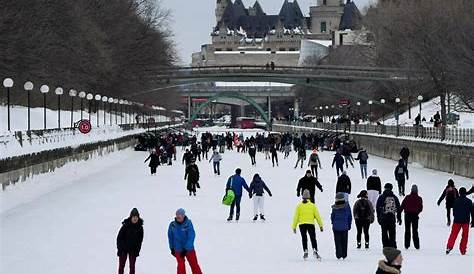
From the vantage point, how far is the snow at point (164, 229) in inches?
567

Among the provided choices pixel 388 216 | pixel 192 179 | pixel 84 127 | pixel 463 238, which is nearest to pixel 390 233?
pixel 388 216

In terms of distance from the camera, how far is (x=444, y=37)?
56.5 metres

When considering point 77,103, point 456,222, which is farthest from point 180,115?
point 456,222

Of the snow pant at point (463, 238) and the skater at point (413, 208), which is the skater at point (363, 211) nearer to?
the skater at point (413, 208)

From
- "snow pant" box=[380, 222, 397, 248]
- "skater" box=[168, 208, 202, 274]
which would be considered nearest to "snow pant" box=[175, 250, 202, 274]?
"skater" box=[168, 208, 202, 274]

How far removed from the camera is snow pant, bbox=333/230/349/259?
1477cm

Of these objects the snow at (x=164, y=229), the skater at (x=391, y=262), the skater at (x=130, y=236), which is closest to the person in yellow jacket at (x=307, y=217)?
the snow at (x=164, y=229)

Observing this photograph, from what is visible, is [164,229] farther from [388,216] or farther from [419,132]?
[419,132]

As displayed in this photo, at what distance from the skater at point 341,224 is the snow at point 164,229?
0.22 meters

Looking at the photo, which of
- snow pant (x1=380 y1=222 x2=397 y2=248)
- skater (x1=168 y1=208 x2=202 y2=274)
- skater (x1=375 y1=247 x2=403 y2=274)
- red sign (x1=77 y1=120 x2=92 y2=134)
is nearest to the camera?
skater (x1=375 y1=247 x2=403 y2=274)

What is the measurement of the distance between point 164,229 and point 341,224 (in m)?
5.14

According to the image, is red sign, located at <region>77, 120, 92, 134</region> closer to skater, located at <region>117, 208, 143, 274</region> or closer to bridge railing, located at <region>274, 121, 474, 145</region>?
bridge railing, located at <region>274, 121, 474, 145</region>

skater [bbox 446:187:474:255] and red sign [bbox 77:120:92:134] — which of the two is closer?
skater [bbox 446:187:474:255]

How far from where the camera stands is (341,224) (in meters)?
14.8
